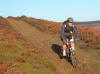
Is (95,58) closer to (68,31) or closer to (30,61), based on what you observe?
(68,31)

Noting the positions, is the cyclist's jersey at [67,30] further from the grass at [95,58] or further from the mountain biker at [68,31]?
the grass at [95,58]

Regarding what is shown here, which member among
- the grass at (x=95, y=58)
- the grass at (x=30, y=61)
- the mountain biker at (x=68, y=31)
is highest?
the mountain biker at (x=68, y=31)

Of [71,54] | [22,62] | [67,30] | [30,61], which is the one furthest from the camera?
[67,30]

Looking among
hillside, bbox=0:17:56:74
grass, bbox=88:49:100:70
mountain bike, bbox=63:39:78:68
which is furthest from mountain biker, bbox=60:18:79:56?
grass, bbox=88:49:100:70

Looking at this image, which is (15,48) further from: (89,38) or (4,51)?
(89,38)

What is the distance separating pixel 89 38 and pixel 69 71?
1125 cm

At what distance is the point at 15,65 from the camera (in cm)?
1017

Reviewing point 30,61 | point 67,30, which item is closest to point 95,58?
point 67,30

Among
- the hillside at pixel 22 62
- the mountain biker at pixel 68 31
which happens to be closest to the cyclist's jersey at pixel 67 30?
the mountain biker at pixel 68 31

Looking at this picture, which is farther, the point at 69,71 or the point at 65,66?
the point at 65,66

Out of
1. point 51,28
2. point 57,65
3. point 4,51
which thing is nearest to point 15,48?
point 4,51

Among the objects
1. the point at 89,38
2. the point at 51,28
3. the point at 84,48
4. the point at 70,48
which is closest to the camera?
the point at 70,48

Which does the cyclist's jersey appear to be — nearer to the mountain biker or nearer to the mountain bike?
the mountain biker

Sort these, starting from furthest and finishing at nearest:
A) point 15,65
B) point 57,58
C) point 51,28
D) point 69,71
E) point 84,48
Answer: point 51,28 → point 84,48 → point 57,58 → point 69,71 → point 15,65
